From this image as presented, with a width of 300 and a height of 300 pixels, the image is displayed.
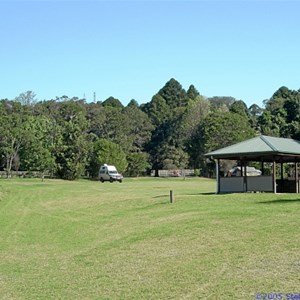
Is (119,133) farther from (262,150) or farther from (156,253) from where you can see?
(156,253)

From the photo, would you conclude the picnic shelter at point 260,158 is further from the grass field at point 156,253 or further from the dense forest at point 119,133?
the dense forest at point 119,133

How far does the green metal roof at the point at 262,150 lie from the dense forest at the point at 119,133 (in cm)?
4445

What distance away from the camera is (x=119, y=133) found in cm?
9344

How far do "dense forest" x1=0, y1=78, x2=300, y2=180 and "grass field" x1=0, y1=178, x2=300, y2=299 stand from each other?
179ft

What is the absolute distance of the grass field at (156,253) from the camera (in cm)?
970

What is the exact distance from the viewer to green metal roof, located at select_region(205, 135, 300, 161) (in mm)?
31980

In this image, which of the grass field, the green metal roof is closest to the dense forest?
the green metal roof

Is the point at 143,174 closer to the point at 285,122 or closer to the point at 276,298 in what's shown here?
the point at 285,122

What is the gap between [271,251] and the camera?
12.2 metres

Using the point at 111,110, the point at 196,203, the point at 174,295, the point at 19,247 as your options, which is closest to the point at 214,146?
the point at 111,110

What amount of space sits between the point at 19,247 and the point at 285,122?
256ft

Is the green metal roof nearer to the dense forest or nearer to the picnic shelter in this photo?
the picnic shelter

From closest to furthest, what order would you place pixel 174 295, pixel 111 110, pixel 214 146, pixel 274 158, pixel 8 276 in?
pixel 174 295, pixel 8 276, pixel 274 158, pixel 214 146, pixel 111 110

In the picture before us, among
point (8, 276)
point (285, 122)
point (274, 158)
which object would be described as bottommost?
point (8, 276)
